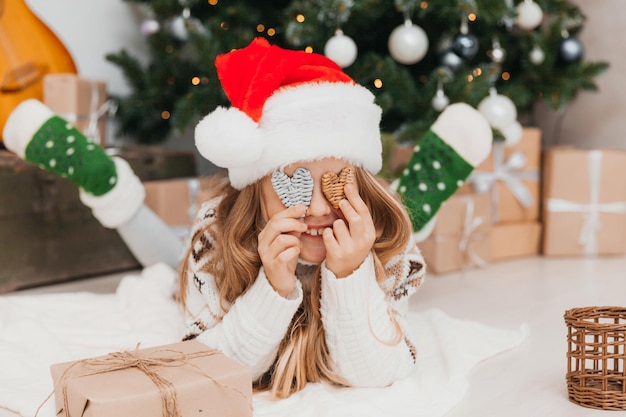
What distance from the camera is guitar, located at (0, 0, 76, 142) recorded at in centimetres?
176

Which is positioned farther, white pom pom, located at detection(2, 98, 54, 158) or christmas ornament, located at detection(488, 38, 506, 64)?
christmas ornament, located at detection(488, 38, 506, 64)

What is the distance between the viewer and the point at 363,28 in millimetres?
1946

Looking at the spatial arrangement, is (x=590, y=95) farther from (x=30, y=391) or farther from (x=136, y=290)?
(x=30, y=391)

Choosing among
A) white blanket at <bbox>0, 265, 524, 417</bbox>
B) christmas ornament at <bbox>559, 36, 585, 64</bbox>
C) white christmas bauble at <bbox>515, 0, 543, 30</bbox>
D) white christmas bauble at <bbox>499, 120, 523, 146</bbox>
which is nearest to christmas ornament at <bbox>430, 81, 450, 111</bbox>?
white christmas bauble at <bbox>499, 120, 523, 146</bbox>

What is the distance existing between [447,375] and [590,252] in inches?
43.3

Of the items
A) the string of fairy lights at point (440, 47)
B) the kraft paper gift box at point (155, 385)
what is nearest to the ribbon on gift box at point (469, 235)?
the string of fairy lights at point (440, 47)

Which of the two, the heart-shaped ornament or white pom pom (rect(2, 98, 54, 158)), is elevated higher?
white pom pom (rect(2, 98, 54, 158))

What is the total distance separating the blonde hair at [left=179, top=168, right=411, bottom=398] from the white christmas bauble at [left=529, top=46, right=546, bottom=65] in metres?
1.14

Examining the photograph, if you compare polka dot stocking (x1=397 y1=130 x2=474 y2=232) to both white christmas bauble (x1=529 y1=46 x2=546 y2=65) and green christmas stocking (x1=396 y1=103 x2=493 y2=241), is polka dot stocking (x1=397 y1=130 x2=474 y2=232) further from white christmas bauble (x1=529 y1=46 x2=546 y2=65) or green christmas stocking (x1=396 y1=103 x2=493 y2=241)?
white christmas bauble (x1=529 y1=46 x2=546 y2=65)

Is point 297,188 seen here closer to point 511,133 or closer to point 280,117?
point 280,117

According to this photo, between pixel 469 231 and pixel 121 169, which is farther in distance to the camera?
pixel 469 231

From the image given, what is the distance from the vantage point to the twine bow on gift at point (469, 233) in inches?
73.7

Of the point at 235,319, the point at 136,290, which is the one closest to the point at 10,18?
the point at 136,290

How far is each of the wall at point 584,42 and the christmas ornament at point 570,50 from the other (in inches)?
11.4
